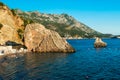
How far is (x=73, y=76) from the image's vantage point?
63969 millimetres

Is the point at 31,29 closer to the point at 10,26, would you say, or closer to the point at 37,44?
the point at 37,44

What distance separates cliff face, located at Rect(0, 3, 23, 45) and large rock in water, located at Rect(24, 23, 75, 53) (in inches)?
661

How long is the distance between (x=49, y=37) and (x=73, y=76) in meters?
67.7

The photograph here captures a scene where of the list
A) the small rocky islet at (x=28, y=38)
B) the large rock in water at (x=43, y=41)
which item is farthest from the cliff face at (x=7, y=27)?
the large rock in water at (x=43, y=41)

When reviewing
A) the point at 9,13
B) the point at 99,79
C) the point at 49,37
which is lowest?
the point at 99,79

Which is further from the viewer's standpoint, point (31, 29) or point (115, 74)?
point (31, 29)

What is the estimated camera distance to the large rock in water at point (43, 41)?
12888 centimetres

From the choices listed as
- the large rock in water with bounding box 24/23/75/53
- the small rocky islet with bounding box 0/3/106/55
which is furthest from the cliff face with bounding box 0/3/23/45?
the large rock in water with bounding box 24/23/75/53

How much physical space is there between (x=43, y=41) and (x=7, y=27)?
3391cm

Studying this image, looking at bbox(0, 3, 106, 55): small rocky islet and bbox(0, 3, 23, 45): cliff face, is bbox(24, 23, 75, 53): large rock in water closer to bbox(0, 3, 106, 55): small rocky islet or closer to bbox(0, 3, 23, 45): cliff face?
bbox(0, 3, 106, 55): small rocky islet

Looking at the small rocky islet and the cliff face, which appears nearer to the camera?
the small rocky islet

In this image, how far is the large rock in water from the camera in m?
129

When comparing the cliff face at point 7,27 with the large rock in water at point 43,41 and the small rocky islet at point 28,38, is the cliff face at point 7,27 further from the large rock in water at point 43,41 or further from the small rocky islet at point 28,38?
the large rock in water at point 43,41

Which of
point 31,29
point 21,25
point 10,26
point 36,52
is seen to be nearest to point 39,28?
point 31,29
